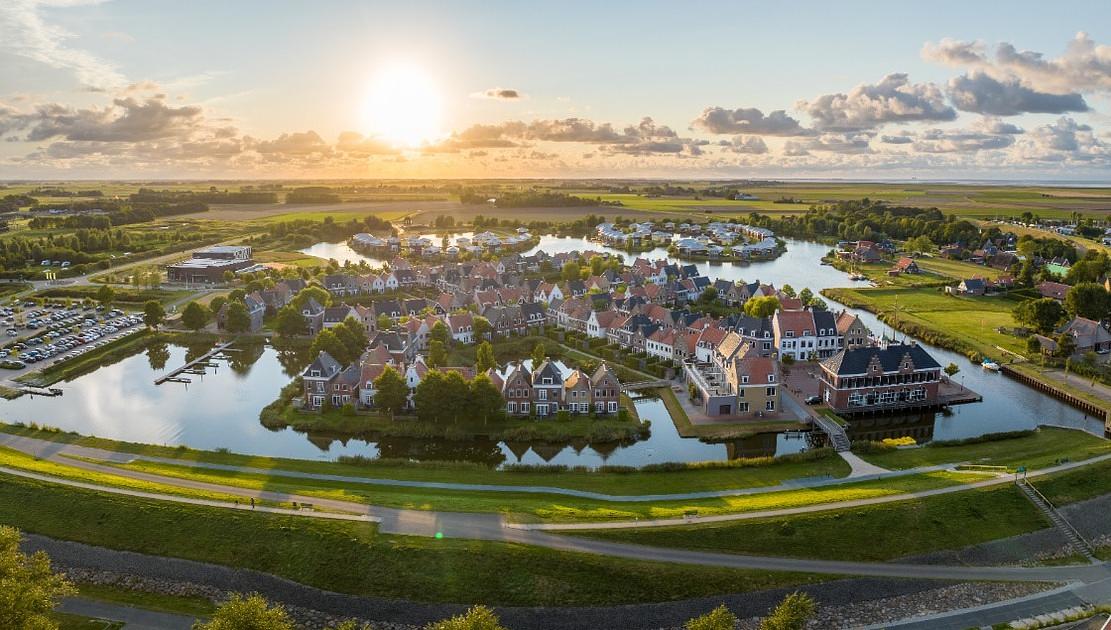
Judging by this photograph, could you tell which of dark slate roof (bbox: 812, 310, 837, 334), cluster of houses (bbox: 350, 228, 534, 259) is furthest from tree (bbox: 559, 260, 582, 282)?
dark slate roof (bbox: 812, 310, 837, 334)

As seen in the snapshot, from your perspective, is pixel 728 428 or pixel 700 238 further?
pixel 700 238

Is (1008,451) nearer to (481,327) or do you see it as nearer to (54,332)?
(481,327)

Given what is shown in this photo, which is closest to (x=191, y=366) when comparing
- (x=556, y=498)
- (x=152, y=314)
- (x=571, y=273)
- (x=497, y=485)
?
(x=152, y=314)

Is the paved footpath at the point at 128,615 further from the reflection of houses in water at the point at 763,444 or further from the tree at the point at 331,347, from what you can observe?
the reflection of houses in water at the point at 763,444

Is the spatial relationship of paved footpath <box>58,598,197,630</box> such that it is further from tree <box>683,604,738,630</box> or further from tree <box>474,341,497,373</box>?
tree <box>474,341,497,373</box>

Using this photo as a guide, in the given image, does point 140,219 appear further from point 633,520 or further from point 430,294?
point 633,520

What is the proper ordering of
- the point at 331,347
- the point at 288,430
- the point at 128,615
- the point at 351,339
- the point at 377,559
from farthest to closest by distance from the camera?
the point at 351,339
the point at 331,347
the point at 288,430
the point at 377,559
the point at 128,615

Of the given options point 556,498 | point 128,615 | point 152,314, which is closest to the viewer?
point 128,615
